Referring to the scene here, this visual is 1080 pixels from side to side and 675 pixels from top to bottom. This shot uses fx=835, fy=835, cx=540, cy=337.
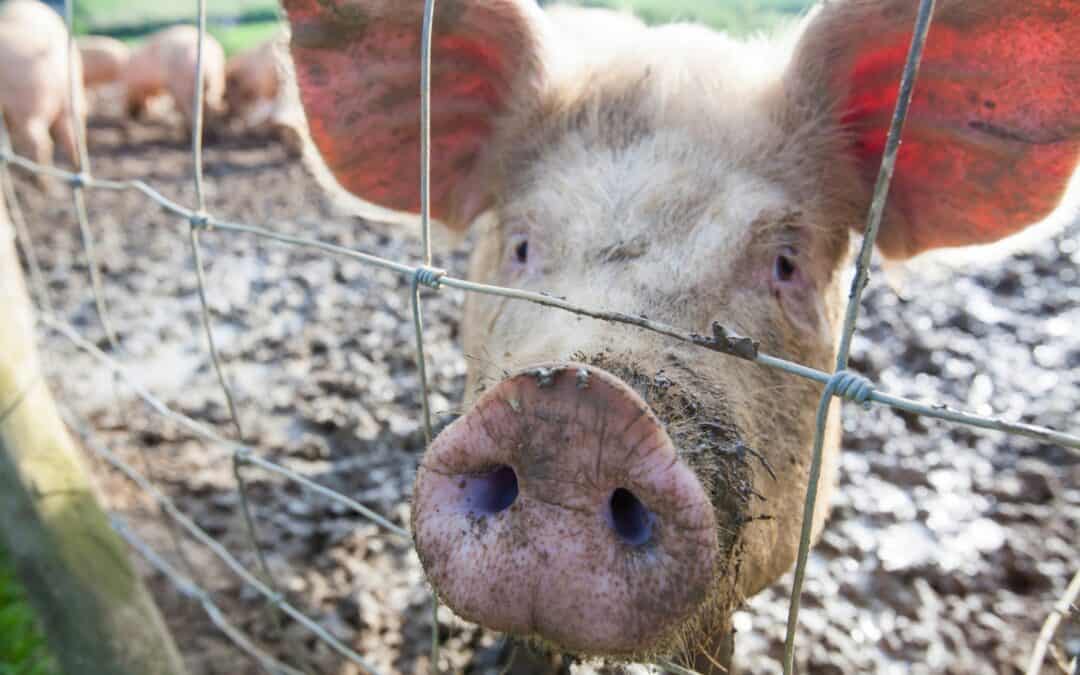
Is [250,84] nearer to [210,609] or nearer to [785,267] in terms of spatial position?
[210,609]

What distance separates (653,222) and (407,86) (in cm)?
84

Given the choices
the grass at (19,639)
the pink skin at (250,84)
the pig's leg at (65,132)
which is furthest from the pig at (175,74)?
the grass at (19,639)

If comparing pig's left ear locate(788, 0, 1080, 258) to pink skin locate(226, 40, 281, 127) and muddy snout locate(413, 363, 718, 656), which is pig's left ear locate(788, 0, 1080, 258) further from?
pink skin locate(226, 40, 281, 127)

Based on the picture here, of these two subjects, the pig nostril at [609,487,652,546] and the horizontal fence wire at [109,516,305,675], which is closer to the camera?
the pig nostril at [609,487,652,546]

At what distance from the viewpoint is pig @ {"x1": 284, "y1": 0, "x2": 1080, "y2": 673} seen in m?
1.23

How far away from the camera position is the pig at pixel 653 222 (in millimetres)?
1233

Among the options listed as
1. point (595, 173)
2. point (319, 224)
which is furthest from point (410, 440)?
point (319, 224)

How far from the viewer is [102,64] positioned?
1095cm

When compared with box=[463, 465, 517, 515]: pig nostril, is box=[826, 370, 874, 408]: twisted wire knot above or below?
above

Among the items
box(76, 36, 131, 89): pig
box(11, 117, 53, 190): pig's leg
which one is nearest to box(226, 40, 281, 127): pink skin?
box(76, 36, 131, 89): pig

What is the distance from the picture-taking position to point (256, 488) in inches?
145

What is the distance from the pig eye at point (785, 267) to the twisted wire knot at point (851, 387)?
905 mm

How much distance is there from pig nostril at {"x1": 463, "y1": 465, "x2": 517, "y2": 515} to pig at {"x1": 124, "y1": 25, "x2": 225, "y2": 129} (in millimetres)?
10296

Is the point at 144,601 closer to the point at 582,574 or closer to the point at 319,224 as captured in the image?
the point at 582,574
